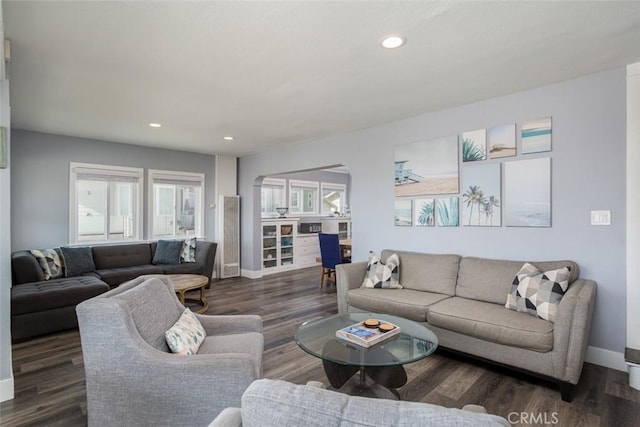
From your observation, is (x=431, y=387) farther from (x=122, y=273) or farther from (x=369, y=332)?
(x=122, y=273)

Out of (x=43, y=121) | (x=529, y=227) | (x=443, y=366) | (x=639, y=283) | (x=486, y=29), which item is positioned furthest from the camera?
(x=43, y=121)

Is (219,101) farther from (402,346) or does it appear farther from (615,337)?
(615,337)

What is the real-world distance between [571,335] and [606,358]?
2.83ft

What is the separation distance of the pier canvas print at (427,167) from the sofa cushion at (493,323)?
1300mm

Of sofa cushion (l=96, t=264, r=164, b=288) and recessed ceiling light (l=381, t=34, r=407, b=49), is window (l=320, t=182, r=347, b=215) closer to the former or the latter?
sofa cushion (l=96, t=264, r=164, b=288)

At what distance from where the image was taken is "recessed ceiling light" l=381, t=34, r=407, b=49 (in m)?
2.11

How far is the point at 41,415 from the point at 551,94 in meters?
4.65

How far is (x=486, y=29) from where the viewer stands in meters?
2.04

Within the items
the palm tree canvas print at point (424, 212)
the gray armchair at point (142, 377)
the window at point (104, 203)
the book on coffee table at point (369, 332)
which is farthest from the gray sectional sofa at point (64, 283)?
the palm tree canvas print at point (424, 212)

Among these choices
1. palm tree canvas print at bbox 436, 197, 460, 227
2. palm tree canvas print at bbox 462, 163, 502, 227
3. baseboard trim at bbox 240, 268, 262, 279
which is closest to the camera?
palm tree canvas print at bbox 462, 163, 502, 227

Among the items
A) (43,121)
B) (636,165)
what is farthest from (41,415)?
(636,165)

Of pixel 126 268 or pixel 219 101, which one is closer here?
pixel 219 101

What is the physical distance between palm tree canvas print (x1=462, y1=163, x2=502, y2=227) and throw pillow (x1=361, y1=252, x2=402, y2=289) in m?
0.88

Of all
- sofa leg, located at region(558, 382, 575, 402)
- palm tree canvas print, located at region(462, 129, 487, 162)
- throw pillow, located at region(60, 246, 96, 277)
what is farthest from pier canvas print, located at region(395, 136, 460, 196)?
throw pillow, located at region(60, 246, 96, 277)
